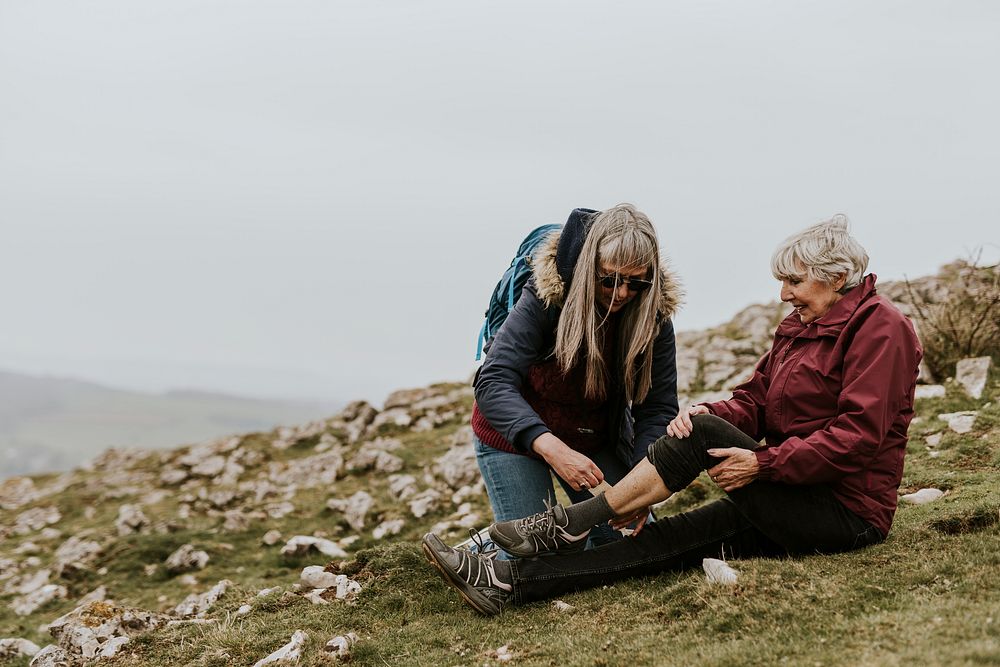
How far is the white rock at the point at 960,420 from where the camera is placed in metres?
8.73

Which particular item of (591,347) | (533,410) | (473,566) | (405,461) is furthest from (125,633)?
(405,461)

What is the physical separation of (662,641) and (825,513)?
4.73 feet

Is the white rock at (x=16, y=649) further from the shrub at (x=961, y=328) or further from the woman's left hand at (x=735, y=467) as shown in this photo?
the shrub at (x=961, y=328)

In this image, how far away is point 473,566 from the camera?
5.50 meters

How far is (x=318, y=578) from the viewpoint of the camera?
704cm

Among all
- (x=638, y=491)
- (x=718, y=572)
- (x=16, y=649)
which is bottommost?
(x=16, y=649)

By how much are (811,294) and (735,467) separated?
1251mm

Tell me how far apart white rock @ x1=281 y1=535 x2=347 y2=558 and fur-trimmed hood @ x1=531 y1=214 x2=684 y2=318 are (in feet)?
17.8

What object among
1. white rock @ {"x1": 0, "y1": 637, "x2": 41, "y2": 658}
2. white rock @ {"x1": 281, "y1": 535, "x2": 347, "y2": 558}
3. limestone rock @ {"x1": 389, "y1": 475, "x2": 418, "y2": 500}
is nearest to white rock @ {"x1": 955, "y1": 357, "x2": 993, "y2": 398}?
limestone rock @ {"x1": 389, "y1": 475, "x2": 418, "y2": 500}

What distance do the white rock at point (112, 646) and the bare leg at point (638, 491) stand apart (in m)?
3.76

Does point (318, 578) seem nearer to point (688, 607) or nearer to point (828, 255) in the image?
point (688, 607)

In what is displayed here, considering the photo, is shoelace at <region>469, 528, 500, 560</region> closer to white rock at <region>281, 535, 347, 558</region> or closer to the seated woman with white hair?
the seated woman with white hair

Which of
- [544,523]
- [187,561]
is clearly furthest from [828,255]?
[187,561]

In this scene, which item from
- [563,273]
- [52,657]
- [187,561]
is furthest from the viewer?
[187,561]
